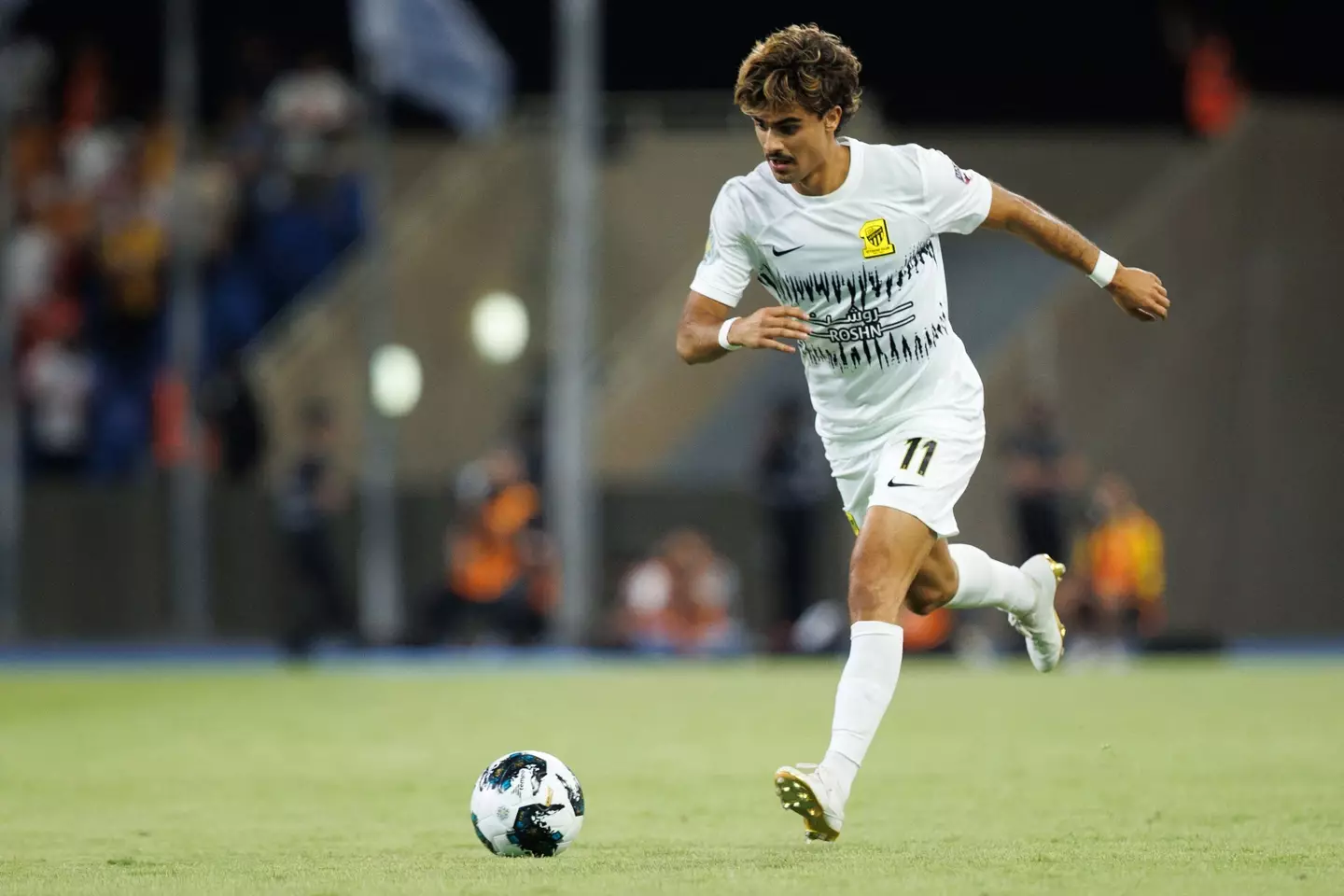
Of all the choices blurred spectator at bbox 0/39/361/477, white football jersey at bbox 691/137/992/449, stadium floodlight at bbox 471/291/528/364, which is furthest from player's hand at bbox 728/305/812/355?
blurred spectator at bbox 0/39/361/477

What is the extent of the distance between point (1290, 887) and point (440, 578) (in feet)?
50.8

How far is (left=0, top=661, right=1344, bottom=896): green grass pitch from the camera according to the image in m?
5.95

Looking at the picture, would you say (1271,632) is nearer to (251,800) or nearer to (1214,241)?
(1214,241)

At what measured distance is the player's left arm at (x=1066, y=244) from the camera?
7.11 metres

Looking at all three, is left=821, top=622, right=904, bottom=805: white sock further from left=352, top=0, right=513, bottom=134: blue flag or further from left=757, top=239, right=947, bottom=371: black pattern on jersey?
left=352, top=0, right=513, bottom=134: blue flag

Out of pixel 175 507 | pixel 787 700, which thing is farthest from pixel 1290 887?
pixel 175 507

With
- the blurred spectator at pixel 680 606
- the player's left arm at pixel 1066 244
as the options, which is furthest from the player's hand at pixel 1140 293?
the blurred spectator at pixel 680 606

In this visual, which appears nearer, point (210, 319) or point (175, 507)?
point (175, 507)

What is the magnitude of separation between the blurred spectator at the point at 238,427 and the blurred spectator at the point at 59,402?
1.36m

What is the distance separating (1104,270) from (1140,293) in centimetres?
15

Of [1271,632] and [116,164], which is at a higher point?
[116,164]

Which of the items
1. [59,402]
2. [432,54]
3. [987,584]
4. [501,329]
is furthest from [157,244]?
[987,584]

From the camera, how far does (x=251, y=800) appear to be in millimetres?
8305

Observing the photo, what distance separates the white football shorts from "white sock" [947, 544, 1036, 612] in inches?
15.2
